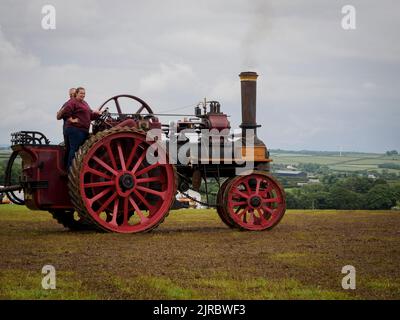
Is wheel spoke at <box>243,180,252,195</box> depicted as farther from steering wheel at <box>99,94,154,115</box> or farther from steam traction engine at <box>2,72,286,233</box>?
steering wheel at <box>99,94,154,115</box>

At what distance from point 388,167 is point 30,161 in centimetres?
8885

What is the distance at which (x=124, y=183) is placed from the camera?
43.9 feet

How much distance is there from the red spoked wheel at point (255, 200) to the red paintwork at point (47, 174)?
9.67ft

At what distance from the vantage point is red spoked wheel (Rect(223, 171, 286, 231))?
14.6 meters

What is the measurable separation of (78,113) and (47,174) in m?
1.10

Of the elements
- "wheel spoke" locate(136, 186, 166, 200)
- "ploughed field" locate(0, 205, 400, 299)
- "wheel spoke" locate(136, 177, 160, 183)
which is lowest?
"ploughed field" locate(0, 205, 400, 299)

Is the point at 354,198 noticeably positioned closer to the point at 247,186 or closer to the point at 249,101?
the point at 249,101

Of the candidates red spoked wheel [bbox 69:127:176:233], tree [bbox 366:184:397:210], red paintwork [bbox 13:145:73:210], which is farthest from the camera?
tree [bbox 366:184:397:210]

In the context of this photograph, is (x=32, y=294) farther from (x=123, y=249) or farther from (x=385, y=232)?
(x=385, y=232)

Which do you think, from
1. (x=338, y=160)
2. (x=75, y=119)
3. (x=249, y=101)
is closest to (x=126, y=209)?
(x=75, y=119)

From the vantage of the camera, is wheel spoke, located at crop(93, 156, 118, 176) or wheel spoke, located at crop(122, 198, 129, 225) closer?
wheel spoke, located at crop(93, 156, 118, 176)

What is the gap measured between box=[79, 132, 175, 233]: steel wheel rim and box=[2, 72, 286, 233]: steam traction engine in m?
0.02

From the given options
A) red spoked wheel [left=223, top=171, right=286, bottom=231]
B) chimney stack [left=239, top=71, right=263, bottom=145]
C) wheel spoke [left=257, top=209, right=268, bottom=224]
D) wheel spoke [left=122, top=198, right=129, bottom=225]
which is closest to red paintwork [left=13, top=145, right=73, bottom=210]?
wheel spoke [left=122, top=198, right=129, bottom=225]
